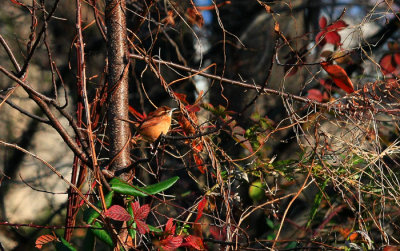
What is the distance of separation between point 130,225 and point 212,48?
80.6 inches

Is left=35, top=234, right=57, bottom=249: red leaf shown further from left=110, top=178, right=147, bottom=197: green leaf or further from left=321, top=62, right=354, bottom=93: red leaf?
left=321, top=62, right=354, bottom=93: red leaf

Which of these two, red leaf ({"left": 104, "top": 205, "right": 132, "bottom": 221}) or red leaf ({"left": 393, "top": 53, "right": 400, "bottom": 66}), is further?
red leaf ({"left": 393, "top": 53, "right": 400, "bottom": 66})

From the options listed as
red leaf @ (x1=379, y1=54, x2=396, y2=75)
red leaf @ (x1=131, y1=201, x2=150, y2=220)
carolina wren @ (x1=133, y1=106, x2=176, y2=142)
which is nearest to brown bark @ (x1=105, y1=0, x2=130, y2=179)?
carolina wren @ (x1=133, y1=106, x2=176, y2=142)

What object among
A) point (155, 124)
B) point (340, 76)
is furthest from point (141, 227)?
point (340, 76)

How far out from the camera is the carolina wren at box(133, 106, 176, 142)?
4.88 feet

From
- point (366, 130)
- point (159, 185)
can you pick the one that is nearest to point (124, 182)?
point (159, 185)

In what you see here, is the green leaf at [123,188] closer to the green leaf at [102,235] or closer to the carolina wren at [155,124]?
the green leaf at [102,235]

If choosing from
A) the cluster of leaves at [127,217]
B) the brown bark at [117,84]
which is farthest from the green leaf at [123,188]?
the brown bark at [117,84]

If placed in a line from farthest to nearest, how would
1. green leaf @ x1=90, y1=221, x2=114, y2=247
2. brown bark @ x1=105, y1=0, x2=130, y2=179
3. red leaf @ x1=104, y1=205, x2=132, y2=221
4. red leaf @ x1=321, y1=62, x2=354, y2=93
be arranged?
red leaf @ x1=321, y1=62, x2=354, y2=93
brown bark @ x1=105, y1=0, x2=130, y2=179
green leaf @ x1=90, y1=221, x2=114, y2=247
red leaf @ x1=104, y1=205, x2=132, y2=221

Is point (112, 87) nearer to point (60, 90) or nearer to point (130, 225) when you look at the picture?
point (130, 225)

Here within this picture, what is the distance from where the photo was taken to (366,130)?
68.3 inches

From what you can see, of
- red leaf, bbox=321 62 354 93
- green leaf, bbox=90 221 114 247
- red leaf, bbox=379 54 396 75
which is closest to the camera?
green leaf, bbox=90 221 114 247

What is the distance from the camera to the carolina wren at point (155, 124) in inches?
58.6

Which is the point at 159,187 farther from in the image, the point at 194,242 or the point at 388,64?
the point at 388,64
